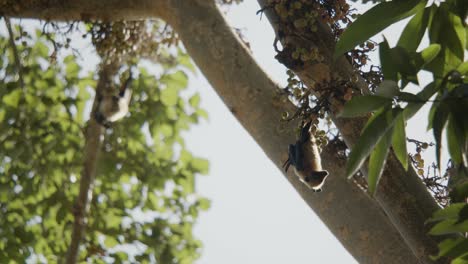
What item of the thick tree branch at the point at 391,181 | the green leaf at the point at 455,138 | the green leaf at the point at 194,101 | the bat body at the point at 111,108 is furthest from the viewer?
the green leaf at the point at 194,101

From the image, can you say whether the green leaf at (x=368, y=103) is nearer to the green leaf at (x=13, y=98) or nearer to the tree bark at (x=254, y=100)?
the tree bark at (x=254, y=100)

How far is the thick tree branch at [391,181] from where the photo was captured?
6.23ft

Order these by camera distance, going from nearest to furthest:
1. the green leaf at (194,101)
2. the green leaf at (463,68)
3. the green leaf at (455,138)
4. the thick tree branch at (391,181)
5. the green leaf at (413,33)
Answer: the green leaf at (455,138)
the green leaf at (463,68)
the green leaf at (413,33)
the thick tree branch at (391,181)
the green leaf at (194,101)

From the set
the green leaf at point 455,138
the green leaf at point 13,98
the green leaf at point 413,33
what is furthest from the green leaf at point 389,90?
the green leaf at point 13,98

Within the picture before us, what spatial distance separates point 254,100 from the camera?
237 centimetres

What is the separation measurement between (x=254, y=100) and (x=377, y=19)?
3.06 feet

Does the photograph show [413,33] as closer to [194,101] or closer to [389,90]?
[389,90]

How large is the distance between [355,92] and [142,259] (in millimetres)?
2549

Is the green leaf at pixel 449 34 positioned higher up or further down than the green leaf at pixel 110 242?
further down

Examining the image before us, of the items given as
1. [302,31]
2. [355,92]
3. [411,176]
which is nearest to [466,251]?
[411,176]

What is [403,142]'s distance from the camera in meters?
1.52

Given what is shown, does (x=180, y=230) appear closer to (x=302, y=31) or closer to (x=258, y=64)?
(x=258, y=64)

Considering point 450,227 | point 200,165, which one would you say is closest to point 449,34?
point 450,227

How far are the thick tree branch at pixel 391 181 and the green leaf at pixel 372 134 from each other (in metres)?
0.61
